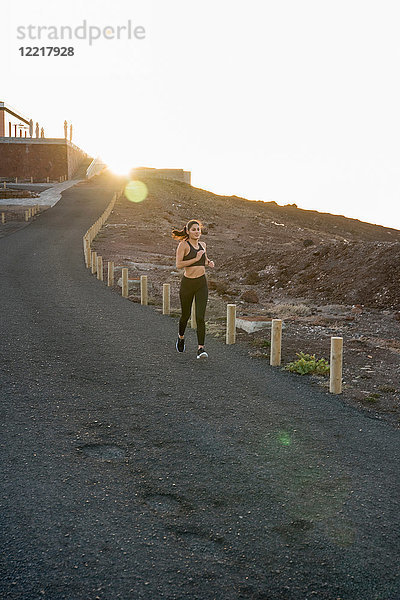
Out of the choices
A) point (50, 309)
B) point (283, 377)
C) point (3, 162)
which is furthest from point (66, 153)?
point (283, 377)

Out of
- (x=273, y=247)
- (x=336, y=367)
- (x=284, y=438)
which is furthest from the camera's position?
(x=273, y=247)

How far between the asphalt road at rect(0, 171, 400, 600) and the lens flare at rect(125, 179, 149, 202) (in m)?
53.3

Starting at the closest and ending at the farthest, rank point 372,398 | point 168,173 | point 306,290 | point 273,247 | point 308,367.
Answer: point 372,398, point 308,367, point 306,290, point 273,247, point 168,173

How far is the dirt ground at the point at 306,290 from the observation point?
9.58 metres

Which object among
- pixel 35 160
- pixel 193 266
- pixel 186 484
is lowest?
pixel 186 484

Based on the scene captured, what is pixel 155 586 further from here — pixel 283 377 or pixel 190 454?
pixel 283 377

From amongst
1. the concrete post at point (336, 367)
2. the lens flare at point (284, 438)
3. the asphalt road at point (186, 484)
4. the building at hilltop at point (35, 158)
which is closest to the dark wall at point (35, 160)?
the building at hilltop at point (35, 158)

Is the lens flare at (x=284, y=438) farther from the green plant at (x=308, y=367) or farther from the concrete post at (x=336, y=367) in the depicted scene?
the green plant at (x=308, y=367)

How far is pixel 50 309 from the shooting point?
46.3ft

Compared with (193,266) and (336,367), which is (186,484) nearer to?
(336,367)

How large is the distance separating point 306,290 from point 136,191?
50828 mm

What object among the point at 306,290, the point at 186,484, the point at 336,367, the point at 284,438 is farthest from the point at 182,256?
the point at 306,290

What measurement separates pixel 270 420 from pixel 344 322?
8.65 meters

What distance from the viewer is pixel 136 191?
68.4m
